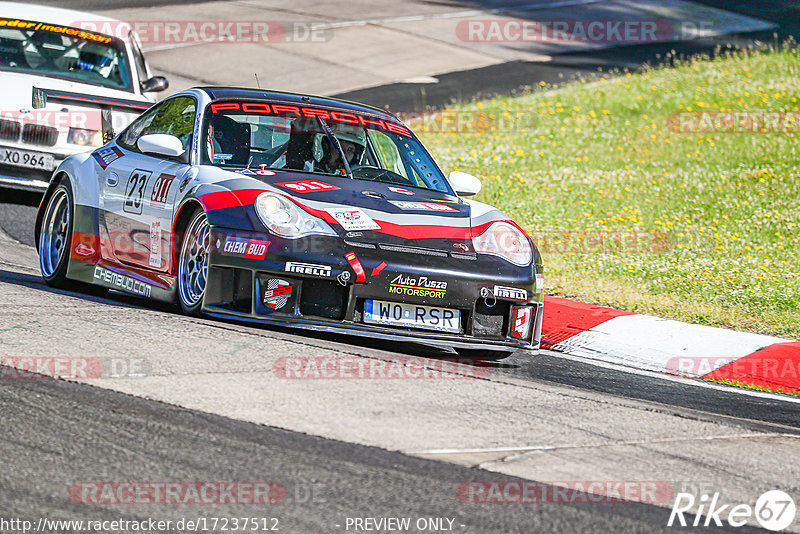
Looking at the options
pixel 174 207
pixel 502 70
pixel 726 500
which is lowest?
pixel 726 500

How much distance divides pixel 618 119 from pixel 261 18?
10877mm

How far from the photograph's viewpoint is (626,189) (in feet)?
42.7

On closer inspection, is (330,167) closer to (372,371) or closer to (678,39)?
(372,371)

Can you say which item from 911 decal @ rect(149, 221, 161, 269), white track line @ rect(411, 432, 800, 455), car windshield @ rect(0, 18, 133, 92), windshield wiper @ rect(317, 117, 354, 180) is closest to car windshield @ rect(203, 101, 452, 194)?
windshield wiper @ rect(317, 117, 354, 180)

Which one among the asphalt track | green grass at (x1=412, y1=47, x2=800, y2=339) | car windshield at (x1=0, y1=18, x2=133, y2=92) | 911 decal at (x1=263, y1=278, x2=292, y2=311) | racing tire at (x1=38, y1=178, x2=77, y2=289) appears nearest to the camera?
the asphalt track

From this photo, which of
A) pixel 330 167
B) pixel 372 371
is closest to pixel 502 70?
pixel 330 167

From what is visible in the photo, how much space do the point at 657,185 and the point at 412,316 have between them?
7773 mm

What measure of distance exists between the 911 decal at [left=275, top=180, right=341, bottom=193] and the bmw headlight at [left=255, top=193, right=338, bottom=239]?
240mm

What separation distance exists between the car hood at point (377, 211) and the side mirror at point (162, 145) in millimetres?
527

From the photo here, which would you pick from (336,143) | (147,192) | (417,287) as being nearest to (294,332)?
(417,287)

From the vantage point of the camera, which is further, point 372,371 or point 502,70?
point 502,70

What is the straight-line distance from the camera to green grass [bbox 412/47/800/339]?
8.95 m

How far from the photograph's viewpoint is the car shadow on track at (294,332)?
21.0 ft

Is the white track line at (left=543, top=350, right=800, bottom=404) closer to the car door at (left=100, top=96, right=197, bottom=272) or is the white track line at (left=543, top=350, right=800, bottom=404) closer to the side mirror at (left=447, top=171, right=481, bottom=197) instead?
the side mirror at (left=447, top=171, right=481, bottom=197)
